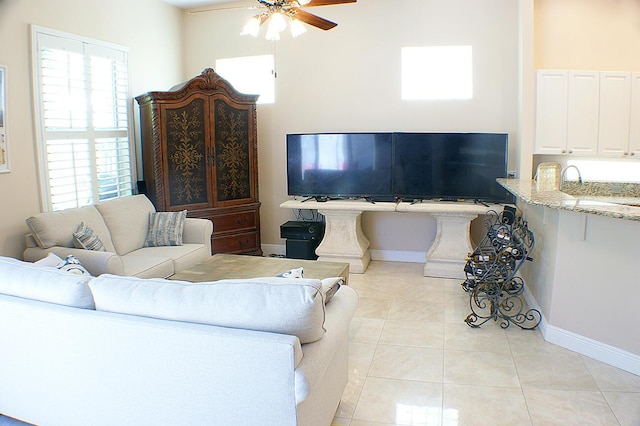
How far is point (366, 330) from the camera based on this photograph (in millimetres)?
4043

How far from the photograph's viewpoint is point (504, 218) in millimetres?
5109

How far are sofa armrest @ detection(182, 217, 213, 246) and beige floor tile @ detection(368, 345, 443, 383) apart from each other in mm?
2130

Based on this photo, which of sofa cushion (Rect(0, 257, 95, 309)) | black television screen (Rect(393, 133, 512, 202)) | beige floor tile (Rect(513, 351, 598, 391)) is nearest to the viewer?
sofa cushion (Rect(0, 257, 95, 309))

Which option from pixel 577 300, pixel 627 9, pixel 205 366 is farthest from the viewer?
pixel 627 9

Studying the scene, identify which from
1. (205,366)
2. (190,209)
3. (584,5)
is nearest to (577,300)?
(205,366)

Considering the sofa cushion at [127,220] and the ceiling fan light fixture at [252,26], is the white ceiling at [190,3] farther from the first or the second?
the ceiling fan light fixture at [252,26]

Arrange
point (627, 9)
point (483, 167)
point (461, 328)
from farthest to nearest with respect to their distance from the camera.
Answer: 1. point (483, 167)
2. point (627, 9)
3. point (461, 328)

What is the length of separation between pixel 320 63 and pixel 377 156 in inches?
52.8

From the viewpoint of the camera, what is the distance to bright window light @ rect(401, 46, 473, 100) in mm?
5672

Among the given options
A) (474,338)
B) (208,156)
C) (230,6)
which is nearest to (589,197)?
(474,338)

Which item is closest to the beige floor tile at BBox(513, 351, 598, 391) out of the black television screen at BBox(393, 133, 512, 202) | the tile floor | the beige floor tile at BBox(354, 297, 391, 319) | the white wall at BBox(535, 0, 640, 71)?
the tile floor

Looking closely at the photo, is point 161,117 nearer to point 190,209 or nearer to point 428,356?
point 190,209

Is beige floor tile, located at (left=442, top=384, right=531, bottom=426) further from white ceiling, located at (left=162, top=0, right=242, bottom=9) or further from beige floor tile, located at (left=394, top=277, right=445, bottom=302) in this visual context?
white ceiling, located at (left=162, top=0, right=242, bottom=9)

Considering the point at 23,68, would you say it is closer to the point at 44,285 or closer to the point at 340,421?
the point at 44,285
